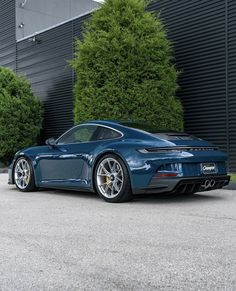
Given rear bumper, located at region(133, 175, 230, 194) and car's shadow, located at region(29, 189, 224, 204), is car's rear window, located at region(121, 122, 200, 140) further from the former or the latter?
car's shadow, located at region(29, 189, 224, 204)

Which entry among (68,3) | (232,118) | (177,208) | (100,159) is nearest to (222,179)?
(177,208)

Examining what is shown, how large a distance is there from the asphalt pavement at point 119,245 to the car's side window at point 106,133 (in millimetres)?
1075

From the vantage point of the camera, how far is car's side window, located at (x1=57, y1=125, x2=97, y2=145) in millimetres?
7828

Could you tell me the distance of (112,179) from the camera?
23.3 ft

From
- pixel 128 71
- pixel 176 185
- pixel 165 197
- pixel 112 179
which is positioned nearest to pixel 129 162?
pixel 112 179

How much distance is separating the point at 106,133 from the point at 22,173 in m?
2.17

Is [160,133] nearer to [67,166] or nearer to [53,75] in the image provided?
[67,166]

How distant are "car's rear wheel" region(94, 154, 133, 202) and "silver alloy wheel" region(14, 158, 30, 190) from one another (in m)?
1.96

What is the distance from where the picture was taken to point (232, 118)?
11859 millimetres

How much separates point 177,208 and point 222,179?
3.67 ft

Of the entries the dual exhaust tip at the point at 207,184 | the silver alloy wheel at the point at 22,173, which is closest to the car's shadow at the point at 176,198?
the dual exhaust tip at the point at 207,184

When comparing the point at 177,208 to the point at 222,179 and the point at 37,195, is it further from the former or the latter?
the point at 37,195

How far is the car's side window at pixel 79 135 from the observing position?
308 inches

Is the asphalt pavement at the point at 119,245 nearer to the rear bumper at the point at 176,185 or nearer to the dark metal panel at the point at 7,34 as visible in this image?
the rear bumper at the point at 176,185
